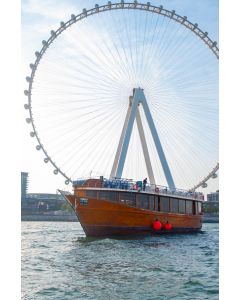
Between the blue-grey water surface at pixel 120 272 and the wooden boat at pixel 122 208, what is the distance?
3.49m

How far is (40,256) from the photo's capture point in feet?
53.0

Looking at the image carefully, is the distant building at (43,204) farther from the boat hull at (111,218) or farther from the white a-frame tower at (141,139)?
the boat hull at (111,218)

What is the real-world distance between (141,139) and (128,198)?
12.6ft

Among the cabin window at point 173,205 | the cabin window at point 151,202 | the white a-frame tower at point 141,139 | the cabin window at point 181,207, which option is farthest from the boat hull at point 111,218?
the cabin window at point 181,207

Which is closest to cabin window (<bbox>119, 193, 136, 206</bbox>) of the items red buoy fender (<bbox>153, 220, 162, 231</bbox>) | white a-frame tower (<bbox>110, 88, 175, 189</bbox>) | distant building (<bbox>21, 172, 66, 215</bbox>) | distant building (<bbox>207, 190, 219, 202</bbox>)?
white a-frame tower (<bbox>110, 88, 175, 189</bbox>)

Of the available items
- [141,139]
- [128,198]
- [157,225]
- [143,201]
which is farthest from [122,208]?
[141,139]

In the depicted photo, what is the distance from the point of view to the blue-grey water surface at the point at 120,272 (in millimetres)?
10602

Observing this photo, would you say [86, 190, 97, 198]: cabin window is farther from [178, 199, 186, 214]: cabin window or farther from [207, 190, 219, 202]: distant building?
[207, 190, 219, 202]: distant building

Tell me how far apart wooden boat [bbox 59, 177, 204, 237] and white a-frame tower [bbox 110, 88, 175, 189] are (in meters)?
0.79

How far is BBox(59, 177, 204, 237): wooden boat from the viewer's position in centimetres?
2247

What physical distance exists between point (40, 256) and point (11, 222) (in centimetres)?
621
